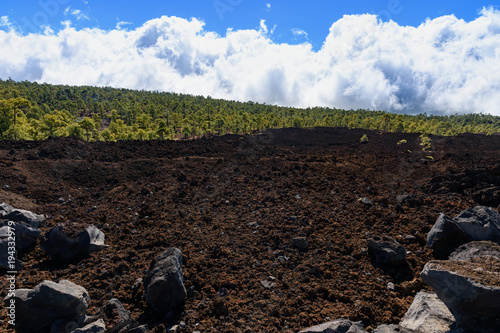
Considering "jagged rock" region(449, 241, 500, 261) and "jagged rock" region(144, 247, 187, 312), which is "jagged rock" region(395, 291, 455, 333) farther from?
"jagged rock" region(144, 247, 187, 312)

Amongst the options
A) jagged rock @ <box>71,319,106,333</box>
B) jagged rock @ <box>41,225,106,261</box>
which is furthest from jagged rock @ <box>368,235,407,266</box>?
jagged rock @ <box>41,225,106,261</box>

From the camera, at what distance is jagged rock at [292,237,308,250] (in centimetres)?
844

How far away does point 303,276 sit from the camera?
714cm

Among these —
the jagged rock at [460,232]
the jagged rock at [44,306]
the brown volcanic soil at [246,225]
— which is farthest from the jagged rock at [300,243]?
the jagged rock at [44,306]

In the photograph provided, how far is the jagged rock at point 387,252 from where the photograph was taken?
745cm

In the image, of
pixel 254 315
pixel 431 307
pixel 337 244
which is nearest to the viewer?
pixel 431 307

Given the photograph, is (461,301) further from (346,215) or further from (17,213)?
(17,213)

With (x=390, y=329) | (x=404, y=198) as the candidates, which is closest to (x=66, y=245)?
(x=390, y=329)

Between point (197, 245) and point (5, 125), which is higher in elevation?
point (5, 125)

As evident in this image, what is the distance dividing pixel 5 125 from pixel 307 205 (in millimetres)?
38497

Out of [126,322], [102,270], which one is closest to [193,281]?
[126,322]

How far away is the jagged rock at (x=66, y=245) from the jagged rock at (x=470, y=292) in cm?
941

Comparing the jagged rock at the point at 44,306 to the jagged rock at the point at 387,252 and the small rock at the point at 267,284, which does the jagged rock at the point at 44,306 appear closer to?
the small rock at the point at 267,284

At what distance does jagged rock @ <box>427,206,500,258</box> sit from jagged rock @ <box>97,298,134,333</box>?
875 centimetres
